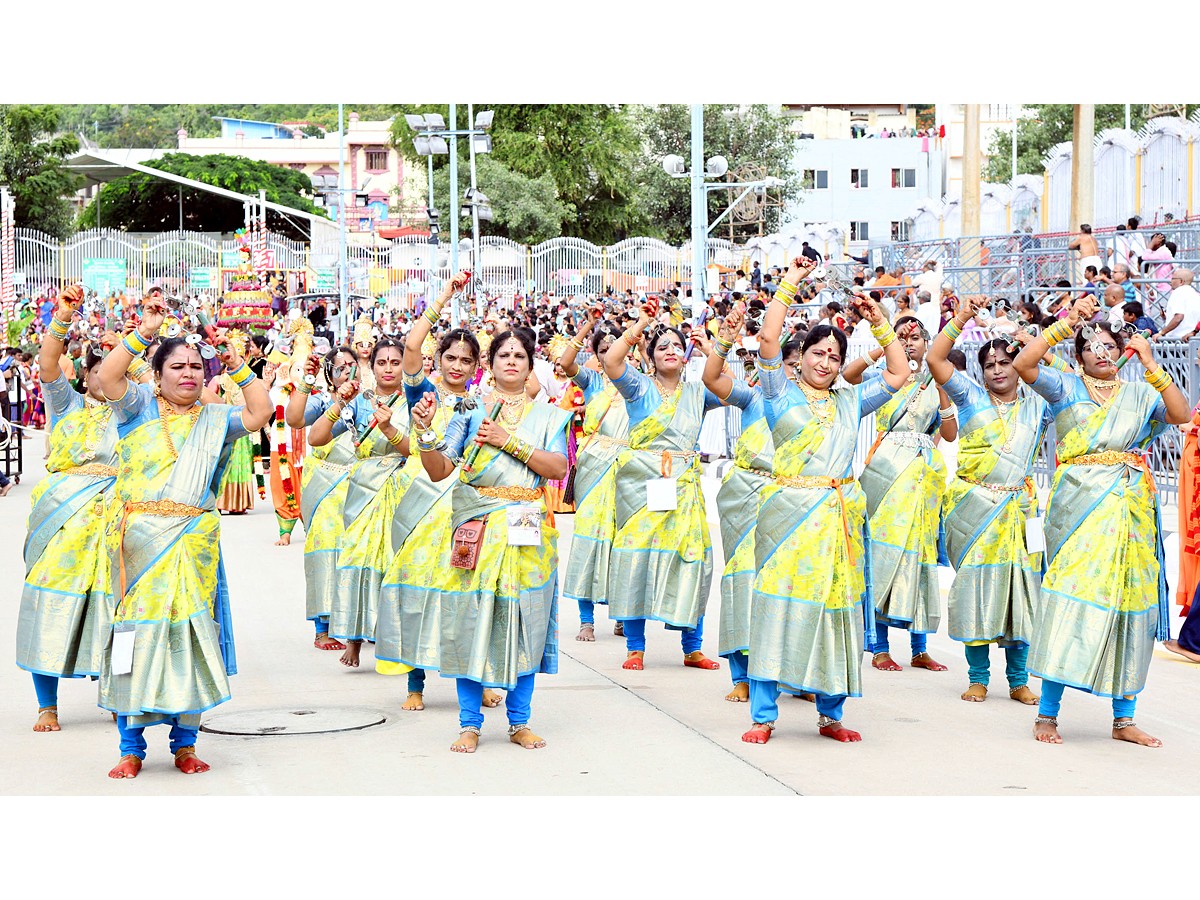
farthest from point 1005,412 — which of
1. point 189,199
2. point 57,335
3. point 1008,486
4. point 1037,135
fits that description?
point 189,199

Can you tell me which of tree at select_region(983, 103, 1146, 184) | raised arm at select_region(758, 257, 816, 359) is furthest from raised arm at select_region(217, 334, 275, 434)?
tree at select_region(983, 103, 1146, 184)

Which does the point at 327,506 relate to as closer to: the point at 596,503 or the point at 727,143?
the point at 596,503

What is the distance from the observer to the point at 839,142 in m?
64.3

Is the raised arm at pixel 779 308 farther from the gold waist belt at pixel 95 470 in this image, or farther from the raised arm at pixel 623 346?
the gold waist belt at pixel 95 470

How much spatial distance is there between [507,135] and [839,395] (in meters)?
51.4

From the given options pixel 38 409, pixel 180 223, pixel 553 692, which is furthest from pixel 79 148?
pixel 553 692

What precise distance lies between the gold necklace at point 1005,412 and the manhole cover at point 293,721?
3.19 metres

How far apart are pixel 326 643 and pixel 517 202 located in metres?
45.8

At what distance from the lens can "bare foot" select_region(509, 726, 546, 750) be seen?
688 cm

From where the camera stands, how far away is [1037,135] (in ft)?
180

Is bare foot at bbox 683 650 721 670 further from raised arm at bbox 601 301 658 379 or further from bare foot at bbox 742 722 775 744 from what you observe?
bare foot at bbox 742 722 775 744

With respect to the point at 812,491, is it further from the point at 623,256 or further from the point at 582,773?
the point at 623,256

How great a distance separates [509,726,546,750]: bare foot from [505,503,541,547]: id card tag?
2.73ft

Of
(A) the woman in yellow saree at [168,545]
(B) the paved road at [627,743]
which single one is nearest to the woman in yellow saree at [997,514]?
(B) the paved road at [627,743]
